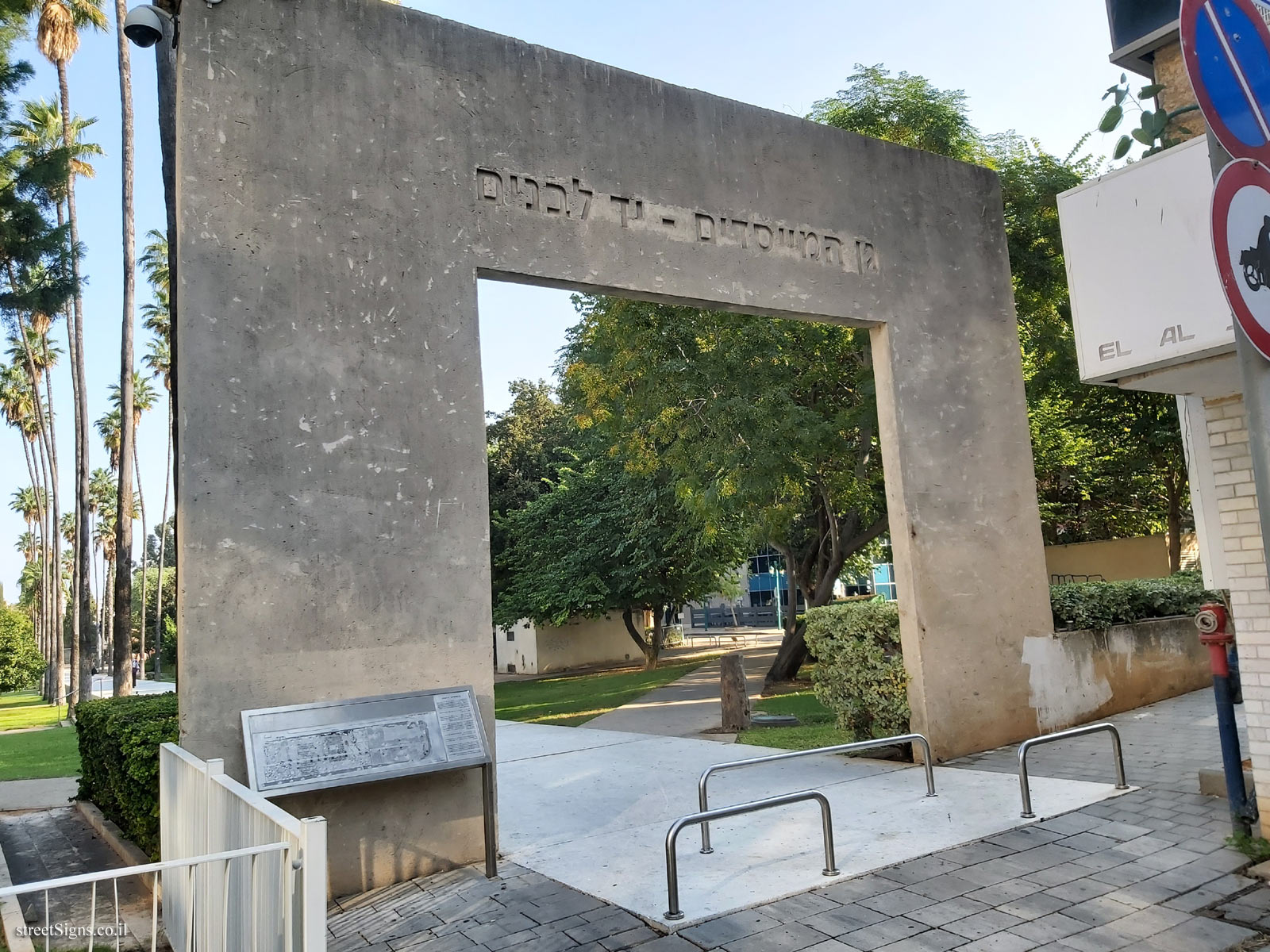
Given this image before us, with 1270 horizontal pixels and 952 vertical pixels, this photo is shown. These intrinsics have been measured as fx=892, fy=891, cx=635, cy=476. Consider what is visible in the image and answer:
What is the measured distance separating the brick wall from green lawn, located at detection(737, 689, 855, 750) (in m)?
4.75

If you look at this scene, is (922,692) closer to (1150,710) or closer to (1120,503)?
(1150,710)

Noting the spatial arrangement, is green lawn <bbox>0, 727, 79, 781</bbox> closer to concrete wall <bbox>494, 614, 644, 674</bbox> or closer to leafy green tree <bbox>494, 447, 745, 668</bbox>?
leafy green tree <bbox>494, 447, 745, 668</bbox>

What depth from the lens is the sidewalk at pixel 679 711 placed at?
1409 cm

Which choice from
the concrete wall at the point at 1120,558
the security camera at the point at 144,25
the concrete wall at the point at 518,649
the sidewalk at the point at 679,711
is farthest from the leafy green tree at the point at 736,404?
the concrete wall at the point at 518,649

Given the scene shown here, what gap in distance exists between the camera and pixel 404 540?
6.58m

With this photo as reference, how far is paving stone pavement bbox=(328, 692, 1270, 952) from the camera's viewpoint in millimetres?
4590

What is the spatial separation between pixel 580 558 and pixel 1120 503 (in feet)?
55.1

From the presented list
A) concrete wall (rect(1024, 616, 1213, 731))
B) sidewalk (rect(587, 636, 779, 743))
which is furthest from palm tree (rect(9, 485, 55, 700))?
concrete wall (rect(1024, 616, 1213, 731))

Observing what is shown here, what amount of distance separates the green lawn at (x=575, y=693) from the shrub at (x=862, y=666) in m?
5.69

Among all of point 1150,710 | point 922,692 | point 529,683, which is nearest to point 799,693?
point 1150,710

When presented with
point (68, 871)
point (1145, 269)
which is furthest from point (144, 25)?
point (1145, 269)

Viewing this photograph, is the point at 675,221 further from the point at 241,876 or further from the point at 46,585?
the point at 46,585

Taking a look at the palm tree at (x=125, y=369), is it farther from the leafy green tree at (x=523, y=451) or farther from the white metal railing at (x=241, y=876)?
the white metal railing at (x=241, y=876)

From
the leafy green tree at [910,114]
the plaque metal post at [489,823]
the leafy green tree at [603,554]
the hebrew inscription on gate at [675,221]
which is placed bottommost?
the plaque metal post at [489,823]
